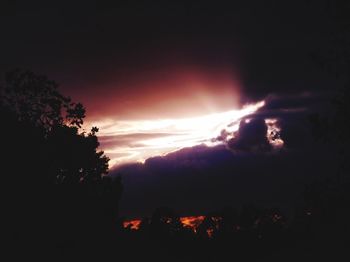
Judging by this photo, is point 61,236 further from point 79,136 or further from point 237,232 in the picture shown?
point 237,232

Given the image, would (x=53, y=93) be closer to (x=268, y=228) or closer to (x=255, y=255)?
(x=255, y=255)

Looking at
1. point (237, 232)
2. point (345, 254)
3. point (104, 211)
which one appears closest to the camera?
point (345, 254)

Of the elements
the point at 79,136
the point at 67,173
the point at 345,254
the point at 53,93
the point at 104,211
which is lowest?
the point at 345,254

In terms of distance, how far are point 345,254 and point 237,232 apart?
157 ft

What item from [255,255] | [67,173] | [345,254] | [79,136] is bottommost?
[255,255]

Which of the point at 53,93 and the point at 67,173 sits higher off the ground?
the point at 53,93

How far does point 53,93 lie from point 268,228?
52632mm

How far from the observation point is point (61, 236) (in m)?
32.0

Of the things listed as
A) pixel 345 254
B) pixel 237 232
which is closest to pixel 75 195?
pixel 345 254

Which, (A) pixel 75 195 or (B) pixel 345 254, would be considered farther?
(A) pixel 75 195

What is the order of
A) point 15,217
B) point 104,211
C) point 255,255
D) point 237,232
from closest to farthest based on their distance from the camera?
point 15,217
point 104,211
point 255,255
point 237,232

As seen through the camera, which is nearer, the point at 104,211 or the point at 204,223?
the point at 104,211

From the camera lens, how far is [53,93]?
108 ft

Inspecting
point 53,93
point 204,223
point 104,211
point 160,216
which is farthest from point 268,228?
point 53,93
